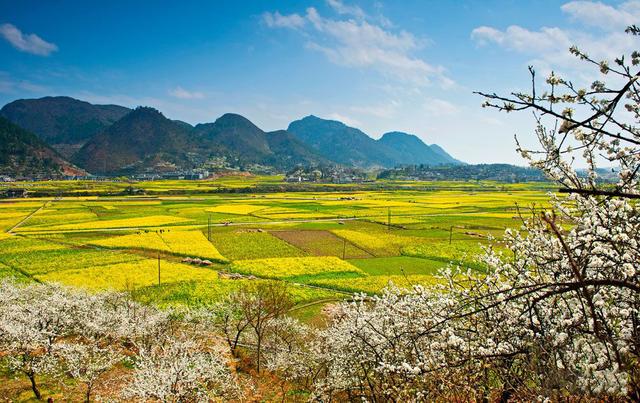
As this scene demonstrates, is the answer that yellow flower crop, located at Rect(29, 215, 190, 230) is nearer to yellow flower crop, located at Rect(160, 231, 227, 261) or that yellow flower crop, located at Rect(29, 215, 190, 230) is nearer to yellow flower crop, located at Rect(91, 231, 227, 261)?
yellow flower crop, located at Rect(91, 231, 227, 261)

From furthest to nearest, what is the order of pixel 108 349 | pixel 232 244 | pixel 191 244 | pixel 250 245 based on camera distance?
1. pixel 232 244
2. pixel 250 245
3. pixel 191 244
4. pixel 108 349

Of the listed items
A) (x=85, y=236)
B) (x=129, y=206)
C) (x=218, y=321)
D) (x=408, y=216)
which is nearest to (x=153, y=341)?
(x=218, y=321)

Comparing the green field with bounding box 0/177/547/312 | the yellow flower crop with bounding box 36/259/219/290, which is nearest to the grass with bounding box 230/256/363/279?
the green field with bounding box 0/177/547/312

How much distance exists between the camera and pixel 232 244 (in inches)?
2279

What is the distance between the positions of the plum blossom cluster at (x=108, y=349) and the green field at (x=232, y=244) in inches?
283

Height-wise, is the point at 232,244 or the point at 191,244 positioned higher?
the point at 191,244

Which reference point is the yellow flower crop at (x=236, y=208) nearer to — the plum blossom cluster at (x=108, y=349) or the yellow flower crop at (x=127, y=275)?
the yellow flower crop at (x=127, y=275)

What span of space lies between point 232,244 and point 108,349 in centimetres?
3595

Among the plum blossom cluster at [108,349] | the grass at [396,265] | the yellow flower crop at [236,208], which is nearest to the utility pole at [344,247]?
the grass at [396,265]

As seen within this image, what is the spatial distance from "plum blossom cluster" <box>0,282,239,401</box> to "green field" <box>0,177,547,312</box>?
7199 mm

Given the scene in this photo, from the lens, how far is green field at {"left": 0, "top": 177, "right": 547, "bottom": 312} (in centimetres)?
3962

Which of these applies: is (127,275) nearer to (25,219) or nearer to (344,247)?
(344,247)

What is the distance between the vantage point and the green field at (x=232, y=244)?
39625 millimetres

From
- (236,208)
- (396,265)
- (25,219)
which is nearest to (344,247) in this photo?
(396,265)
